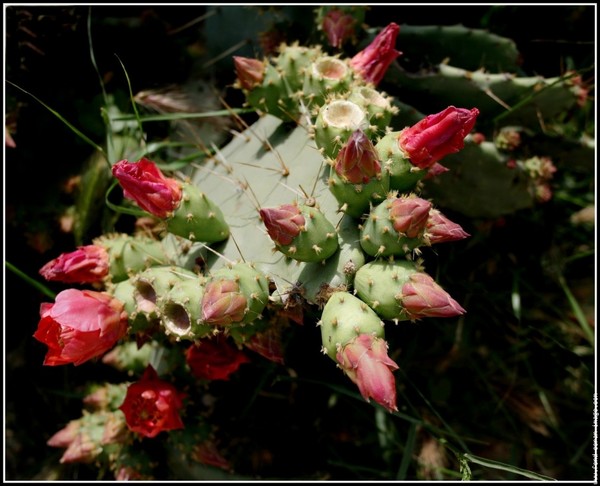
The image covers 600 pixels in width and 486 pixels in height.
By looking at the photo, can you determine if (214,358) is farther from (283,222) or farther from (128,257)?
(283,222)

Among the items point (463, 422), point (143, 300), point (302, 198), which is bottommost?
point (463, 422)

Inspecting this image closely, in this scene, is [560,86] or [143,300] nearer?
[143,300]

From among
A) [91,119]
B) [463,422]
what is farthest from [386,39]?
[463,422]

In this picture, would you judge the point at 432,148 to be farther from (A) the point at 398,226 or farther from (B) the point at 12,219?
(B) the point at 12,219

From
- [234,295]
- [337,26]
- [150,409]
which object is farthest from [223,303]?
[337,26]

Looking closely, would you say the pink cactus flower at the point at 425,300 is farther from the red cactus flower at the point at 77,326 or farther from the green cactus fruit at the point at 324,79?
the red cactus flower at the point at 77,326

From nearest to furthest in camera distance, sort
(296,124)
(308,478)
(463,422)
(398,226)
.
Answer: (398,226)
(296,124)
(308,478)
(463,422)

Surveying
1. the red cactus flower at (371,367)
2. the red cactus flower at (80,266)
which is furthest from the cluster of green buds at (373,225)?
the red cactus flower at (80,266)
